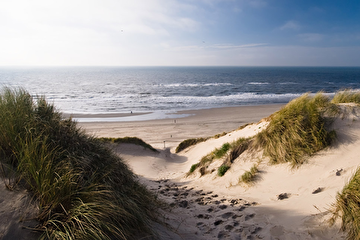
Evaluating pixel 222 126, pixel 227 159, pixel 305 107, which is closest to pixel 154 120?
pixel 222 126

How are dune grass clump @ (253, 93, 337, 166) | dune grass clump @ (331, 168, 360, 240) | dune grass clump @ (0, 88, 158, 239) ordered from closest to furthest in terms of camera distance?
dune grass clump @ (0, 88, 158, 239)
dune grass clump @ (331, 168, 360, 240)
dune grass clump @ (253, 93, 337, 166)

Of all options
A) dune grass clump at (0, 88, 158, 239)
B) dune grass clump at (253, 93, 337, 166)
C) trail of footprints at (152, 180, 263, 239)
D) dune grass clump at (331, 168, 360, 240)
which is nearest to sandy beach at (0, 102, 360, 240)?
trail of footprints at (152, 180, 263, 239)

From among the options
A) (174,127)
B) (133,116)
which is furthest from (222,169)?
(133,116)

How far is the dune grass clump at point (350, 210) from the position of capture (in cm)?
319

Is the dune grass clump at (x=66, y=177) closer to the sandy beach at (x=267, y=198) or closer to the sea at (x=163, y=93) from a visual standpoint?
the sandy beach at (x=267, y=198)

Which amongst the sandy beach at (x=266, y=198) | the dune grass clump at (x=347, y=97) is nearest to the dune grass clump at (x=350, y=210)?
the sandy beach at (x=266, y=198)

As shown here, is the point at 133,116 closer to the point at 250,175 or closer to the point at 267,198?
the point at 250,175

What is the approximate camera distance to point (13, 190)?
308 centimetres

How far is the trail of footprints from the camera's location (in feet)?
13.4

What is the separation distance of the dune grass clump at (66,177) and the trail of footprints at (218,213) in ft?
3.89

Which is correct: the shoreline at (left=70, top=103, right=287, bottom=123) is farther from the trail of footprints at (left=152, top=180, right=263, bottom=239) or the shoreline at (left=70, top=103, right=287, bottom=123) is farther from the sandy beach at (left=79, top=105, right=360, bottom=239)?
the trail of footprints at (left=152, top=180, right=263, bottom=239)

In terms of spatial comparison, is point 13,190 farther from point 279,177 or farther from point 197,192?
point 279,177

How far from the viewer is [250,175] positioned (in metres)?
6.54

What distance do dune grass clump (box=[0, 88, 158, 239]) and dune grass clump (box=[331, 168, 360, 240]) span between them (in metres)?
2.96
